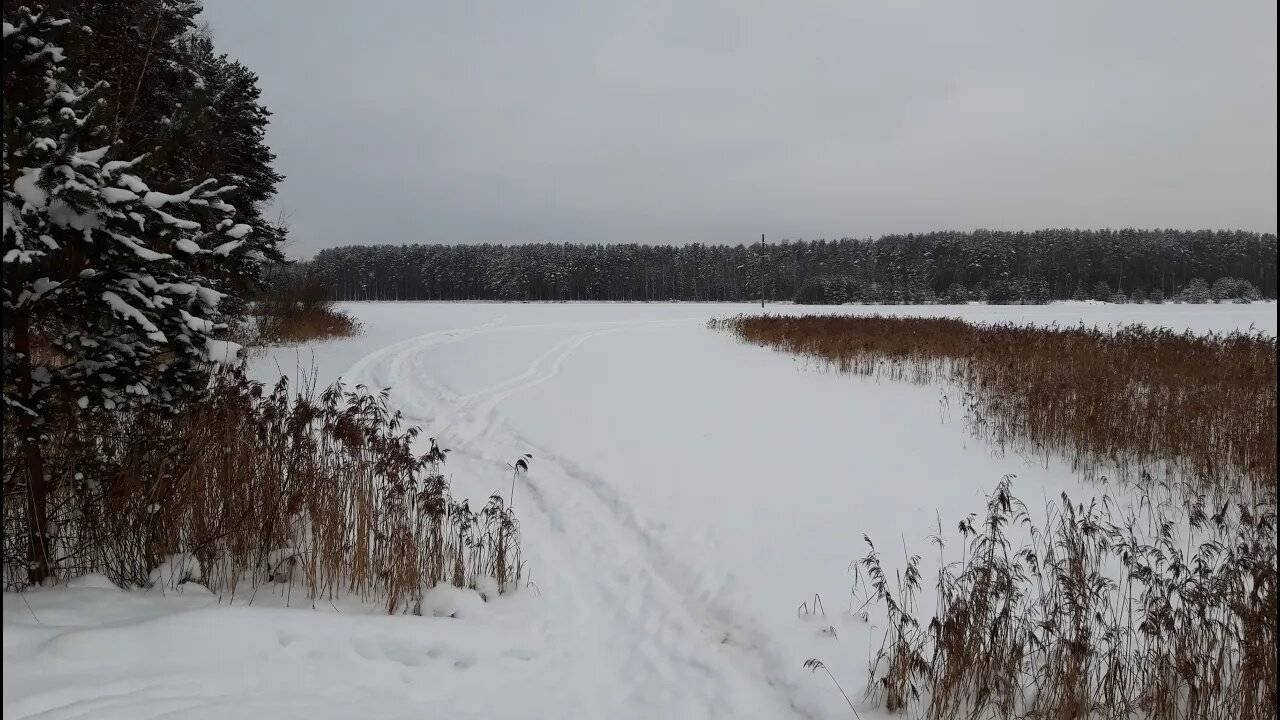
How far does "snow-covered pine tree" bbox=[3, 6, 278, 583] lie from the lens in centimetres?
272

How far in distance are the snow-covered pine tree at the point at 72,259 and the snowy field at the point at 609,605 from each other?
0.95 metres

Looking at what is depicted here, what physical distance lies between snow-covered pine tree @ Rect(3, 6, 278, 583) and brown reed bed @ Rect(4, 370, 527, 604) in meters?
0.20

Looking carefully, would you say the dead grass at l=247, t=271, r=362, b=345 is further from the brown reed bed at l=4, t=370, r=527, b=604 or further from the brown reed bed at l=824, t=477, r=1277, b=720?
the brown reed bed at l=824, t=477, r=1277, b=720

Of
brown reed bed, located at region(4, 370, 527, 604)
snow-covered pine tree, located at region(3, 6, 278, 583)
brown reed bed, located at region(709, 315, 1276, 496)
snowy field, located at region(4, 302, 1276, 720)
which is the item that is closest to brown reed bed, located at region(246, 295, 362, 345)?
snowy field, located at region(4, 302, 1276, 720)

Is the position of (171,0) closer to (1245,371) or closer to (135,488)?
(135,488)

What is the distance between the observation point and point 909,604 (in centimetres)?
362

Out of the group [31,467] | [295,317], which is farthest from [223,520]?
[295,317]

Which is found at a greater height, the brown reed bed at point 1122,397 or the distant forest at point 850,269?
the distant forest at point 850,269

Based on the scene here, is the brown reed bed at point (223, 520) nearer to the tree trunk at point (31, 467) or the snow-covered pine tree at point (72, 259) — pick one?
the tree trunk at point (31, 467)

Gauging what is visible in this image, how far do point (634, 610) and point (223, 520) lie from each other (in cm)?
241

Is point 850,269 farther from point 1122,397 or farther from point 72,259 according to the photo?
point 72,259

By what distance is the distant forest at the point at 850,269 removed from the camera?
67.9 m

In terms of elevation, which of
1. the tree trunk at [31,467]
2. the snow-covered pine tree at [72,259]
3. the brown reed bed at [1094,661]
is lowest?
the brown reed bed at [1094,661]

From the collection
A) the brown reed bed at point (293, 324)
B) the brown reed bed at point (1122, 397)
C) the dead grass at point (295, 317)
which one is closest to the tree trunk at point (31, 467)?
the brown reed bed at point (1122, 397)
